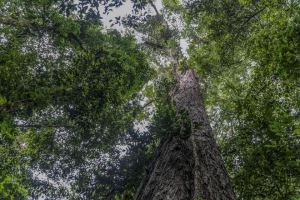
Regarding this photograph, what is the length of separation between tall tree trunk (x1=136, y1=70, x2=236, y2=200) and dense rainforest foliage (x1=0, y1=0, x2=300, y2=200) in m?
0.65

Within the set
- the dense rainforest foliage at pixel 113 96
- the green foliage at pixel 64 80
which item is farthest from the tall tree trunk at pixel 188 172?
the green foliage at pixel 64 80

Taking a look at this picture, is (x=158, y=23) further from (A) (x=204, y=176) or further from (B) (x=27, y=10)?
(A) (x=204, y=176)

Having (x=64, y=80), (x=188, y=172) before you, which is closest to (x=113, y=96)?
(x=64, y=80)

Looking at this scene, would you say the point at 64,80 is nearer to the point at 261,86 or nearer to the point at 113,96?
the point at 113,96

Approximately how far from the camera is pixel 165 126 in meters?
7.64

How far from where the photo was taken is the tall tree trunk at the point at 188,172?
4145 millimetres

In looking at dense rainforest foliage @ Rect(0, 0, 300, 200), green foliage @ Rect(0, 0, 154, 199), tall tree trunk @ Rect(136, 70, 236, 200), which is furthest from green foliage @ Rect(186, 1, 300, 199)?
green foliage @ Rect(0, 0, 154, 199)

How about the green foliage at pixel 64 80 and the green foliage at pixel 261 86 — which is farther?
the green foliage at pixel 64 80

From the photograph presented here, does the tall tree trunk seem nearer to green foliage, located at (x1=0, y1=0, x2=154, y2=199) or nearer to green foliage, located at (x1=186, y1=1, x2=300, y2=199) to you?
green foliage, located at (x1=186, y1=1, x2=300, y2=199)

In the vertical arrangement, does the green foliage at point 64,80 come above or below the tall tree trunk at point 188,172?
above

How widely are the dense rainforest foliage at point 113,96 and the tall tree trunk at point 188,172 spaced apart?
65cm

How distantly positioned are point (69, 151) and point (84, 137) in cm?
138

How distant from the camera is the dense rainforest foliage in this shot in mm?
6484

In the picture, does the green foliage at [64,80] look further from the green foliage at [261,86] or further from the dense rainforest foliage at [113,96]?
the green foliage at [261,86]
